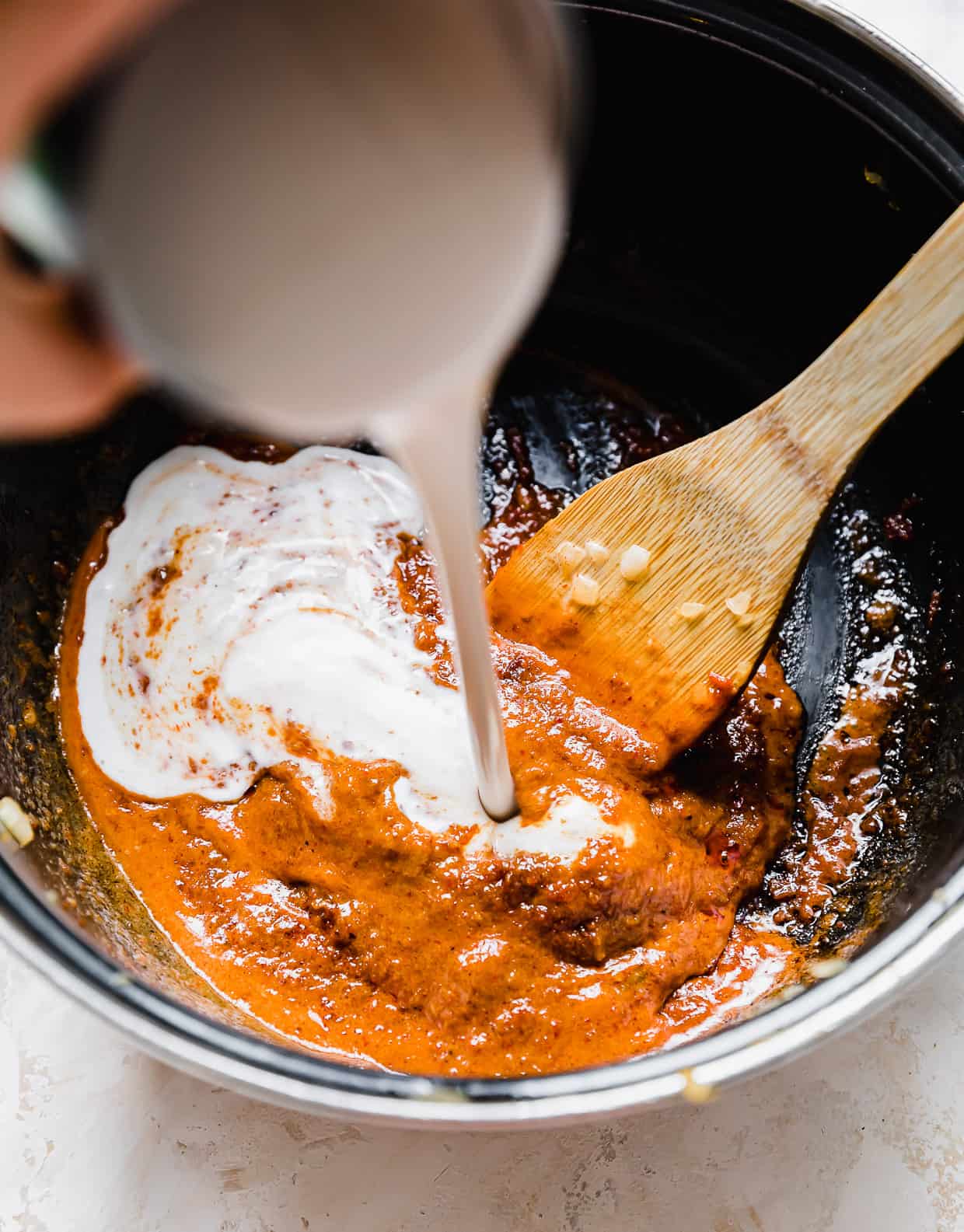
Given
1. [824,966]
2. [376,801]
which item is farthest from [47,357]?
[824,966]

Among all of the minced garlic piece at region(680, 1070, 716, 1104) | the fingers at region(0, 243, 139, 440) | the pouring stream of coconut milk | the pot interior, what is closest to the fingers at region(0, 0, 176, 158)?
the pouring stream of coconut milk

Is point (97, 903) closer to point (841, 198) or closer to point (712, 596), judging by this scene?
point (712, 596)

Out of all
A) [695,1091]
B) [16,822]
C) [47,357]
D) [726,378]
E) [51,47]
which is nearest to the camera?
[51,47]

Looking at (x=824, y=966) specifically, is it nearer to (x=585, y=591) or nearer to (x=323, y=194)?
(x=585, y=591)

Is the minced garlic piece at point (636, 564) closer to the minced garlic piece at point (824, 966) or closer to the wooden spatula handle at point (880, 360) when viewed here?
the wooden spatula handle at point (880, 360)

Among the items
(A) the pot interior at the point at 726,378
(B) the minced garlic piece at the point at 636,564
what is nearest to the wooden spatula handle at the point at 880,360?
(A) the pot interior at the point at 726,378
